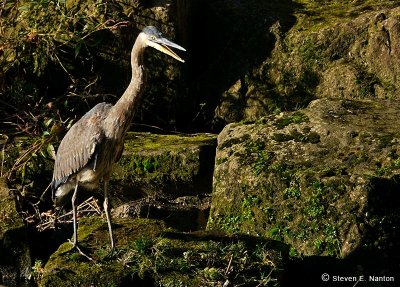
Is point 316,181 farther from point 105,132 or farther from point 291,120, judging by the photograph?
point 105,132

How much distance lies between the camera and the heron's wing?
7.08 m

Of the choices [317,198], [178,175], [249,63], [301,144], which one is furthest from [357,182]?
[249,63]

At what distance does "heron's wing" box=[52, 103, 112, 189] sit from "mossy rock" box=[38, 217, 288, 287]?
2.74 ft

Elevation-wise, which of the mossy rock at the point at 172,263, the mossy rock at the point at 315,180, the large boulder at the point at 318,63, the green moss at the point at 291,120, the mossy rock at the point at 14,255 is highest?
the large boulder at the point at 318,63

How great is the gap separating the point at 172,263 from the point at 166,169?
2.80 metres

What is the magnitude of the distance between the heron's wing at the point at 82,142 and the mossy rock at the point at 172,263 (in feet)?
2.74

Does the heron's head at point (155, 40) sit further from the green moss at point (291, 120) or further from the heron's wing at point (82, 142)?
the green moss at point (291, 120)

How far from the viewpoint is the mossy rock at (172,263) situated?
19.7 feet

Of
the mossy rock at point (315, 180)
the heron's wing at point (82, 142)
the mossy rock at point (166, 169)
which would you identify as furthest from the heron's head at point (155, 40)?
the mossy rock at point (166, 169)

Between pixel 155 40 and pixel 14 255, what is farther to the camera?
pixel 14 255

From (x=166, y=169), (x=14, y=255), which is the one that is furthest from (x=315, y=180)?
(x=14, y=255)

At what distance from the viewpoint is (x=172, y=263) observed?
→ 6.15 meters

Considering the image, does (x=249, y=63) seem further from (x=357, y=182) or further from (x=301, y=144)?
(x=357, y=182)

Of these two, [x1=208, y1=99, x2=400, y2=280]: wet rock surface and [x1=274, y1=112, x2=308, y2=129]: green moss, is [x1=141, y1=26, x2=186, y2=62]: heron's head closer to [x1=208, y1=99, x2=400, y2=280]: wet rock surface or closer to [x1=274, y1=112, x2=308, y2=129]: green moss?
[x1=208, y1=99, x2=400, y2=280]: wet rock surface
